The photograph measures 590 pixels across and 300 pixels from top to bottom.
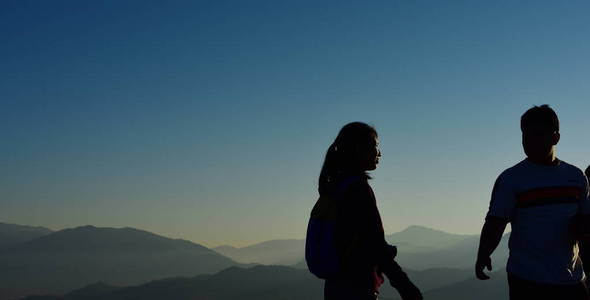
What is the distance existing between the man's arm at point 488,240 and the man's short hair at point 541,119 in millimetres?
787

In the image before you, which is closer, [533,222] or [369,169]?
[533,222]

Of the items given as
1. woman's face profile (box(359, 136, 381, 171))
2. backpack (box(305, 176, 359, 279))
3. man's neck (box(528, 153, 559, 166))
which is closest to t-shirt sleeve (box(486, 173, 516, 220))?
man's neck (box(528, 153, 559, 166))

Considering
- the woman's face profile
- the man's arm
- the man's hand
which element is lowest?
the man's hand

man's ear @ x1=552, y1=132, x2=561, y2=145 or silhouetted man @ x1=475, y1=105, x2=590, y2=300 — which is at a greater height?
man's ear @ x1=552, y1=132, x2=561, y2=145

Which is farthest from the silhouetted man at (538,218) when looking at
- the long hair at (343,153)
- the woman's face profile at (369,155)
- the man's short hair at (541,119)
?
the long hair at (343,153)

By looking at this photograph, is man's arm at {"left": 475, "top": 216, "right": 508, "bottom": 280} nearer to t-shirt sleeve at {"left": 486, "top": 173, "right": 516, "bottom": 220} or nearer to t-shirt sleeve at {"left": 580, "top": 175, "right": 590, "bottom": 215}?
t-shirt sleeve at {"left": 486, "top": 173, "right": 516, "bottom": 220}

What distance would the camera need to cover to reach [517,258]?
15.0 feet

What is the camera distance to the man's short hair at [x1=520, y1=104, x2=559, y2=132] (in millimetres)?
4598

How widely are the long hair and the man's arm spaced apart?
1.01 meters

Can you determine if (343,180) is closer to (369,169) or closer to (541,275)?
(369,169)

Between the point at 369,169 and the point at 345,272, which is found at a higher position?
the point at 369,169

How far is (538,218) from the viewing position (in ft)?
14.6

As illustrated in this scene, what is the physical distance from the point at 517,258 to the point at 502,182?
0.60 meters

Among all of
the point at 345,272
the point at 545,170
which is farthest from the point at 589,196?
the point at 345,272
